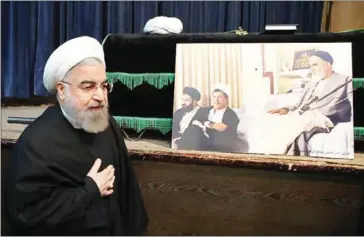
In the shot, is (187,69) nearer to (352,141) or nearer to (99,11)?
(352,141)

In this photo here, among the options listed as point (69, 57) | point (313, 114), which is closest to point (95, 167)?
point (69, 57)

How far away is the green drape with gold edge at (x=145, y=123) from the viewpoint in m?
1.48

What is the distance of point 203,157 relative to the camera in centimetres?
134

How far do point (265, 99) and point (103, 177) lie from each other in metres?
0.64

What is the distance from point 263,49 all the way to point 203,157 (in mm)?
455

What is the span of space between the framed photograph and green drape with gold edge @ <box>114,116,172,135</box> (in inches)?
2.3

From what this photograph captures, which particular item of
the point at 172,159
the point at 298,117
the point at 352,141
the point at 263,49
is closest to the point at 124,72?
the point at 172,159

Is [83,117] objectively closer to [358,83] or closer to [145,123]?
[145,123]

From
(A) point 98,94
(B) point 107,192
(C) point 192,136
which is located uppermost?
(A) point 98,94

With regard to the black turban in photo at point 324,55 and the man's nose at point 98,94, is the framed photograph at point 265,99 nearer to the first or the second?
the black turban in photo at point 324,55

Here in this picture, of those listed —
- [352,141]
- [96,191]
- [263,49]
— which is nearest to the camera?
[96,191]

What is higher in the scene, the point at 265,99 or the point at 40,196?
the point at 265,99

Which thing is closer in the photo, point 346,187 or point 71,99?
point 71,99

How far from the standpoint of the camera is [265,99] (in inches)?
54.6
